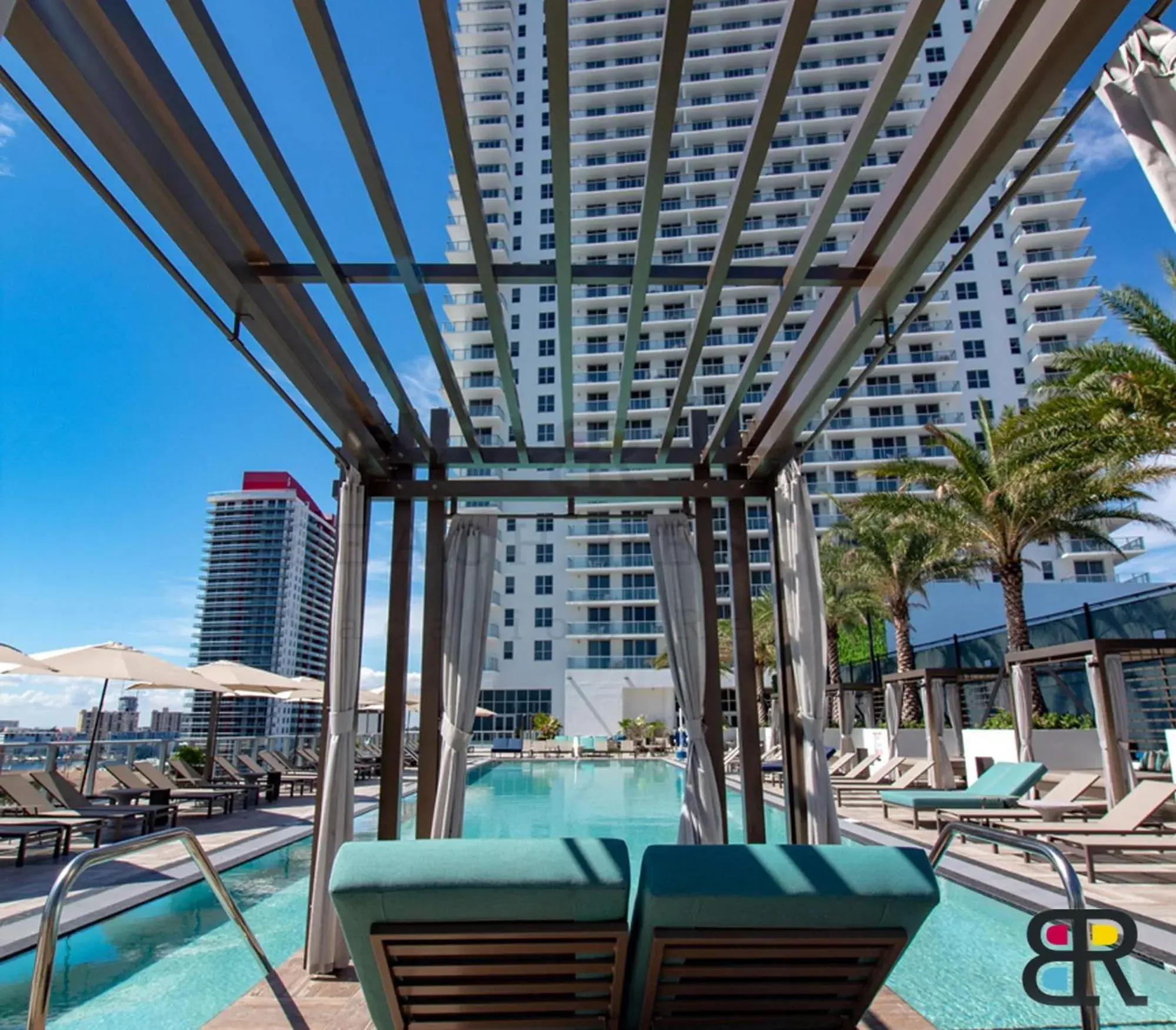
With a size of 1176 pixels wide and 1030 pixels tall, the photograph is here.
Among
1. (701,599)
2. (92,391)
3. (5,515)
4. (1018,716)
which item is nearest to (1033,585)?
(1018,716)

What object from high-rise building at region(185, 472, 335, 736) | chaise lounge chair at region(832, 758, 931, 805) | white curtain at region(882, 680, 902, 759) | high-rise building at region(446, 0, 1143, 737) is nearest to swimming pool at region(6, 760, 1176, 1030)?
chaise lounge chair at region(832, 758, 931, 805)

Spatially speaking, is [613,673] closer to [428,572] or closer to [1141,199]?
[1141,199]

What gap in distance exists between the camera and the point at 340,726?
477 cm

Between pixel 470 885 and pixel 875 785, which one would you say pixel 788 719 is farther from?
pixel 875 785

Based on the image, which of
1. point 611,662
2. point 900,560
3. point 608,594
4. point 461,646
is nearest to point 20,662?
point 461,646

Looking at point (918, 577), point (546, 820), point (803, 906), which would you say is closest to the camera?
point (803, 906)

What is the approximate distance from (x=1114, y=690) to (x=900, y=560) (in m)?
8.38

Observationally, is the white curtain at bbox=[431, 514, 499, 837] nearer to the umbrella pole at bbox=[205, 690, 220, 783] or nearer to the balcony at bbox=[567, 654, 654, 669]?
the umbrella pole at bbox=[205, 690, 220, 783]

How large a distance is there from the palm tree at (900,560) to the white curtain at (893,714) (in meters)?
1.69

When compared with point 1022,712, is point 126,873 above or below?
below

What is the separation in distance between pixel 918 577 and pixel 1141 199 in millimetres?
29230

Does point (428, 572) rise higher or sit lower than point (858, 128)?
lower

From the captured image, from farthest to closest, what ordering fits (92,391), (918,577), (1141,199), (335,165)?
(1141,199), (92,391), (918,577), (335,165)

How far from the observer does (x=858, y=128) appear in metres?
3.05
